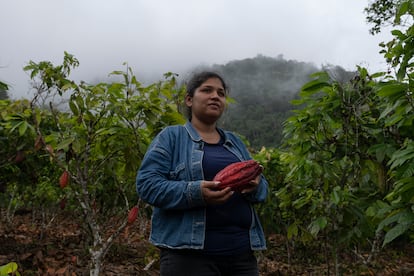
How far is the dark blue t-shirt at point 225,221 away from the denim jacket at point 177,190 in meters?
0.03

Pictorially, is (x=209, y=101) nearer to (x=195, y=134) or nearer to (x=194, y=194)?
(x=195, y=134)

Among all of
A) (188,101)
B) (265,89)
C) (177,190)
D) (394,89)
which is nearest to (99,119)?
(188,101)

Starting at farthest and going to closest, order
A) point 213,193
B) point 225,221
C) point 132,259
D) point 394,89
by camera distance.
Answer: point 132,259 < point 394,89 < point 225,221 < point 213,193

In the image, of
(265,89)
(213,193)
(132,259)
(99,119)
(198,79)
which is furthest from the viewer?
(265,89)

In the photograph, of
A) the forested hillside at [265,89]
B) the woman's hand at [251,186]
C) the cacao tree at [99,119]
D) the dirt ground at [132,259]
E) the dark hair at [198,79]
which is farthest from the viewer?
the forested hillside at [265,89]

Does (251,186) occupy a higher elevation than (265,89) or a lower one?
lower

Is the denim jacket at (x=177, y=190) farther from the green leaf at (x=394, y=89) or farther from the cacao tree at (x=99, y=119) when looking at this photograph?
the cacao tree at (x=99, y=119)

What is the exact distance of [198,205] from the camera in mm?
1395

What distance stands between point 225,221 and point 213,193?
0.58 feet

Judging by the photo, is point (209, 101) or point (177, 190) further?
point (209, 101)

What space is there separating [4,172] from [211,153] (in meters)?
3.12

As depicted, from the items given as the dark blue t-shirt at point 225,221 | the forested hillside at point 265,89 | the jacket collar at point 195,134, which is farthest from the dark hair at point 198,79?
the forested hillside at point 265,89

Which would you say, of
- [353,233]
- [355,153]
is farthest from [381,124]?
[353,233]

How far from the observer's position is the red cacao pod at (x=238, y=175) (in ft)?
4.56
